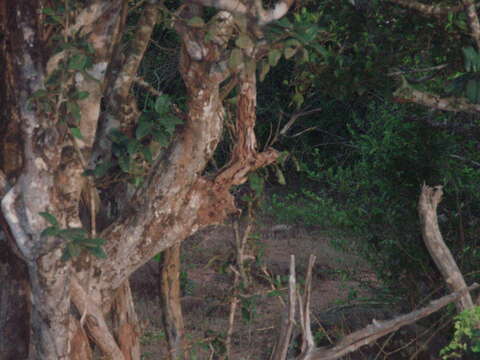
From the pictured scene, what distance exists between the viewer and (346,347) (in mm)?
3354

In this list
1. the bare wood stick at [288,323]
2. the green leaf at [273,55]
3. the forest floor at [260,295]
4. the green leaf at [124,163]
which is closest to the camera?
the bare wood stick at [288,323]

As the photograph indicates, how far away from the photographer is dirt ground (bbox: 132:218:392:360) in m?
6.60

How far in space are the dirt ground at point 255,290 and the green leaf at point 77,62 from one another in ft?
6.83

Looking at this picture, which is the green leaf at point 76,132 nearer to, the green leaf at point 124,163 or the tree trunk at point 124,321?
the green leaf at point 124,163

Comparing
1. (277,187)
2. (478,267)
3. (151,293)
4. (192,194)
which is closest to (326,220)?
(478,267)

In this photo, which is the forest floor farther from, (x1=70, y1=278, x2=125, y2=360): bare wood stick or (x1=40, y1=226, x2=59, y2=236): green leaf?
(x1=40, y1=226, x2=59, y2=236): green leaf

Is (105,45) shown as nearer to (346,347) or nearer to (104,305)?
(104,305)

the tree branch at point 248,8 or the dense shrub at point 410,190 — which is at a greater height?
the tree branch at point 248,8

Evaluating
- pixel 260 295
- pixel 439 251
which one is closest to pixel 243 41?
pixel 439 251

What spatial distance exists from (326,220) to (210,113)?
3.51 metres

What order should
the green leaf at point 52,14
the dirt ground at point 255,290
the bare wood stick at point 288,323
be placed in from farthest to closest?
the dirt ground at point 255,290
the green leaf at point 52,14
the bare wood stick at point 288,323

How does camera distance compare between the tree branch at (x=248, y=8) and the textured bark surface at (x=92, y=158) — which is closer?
the tree branch at (x=248, y=8)

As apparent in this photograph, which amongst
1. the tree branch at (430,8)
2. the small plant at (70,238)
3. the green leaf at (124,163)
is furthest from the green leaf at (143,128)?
the tree branch at (430,8)

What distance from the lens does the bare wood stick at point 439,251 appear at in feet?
13.5
